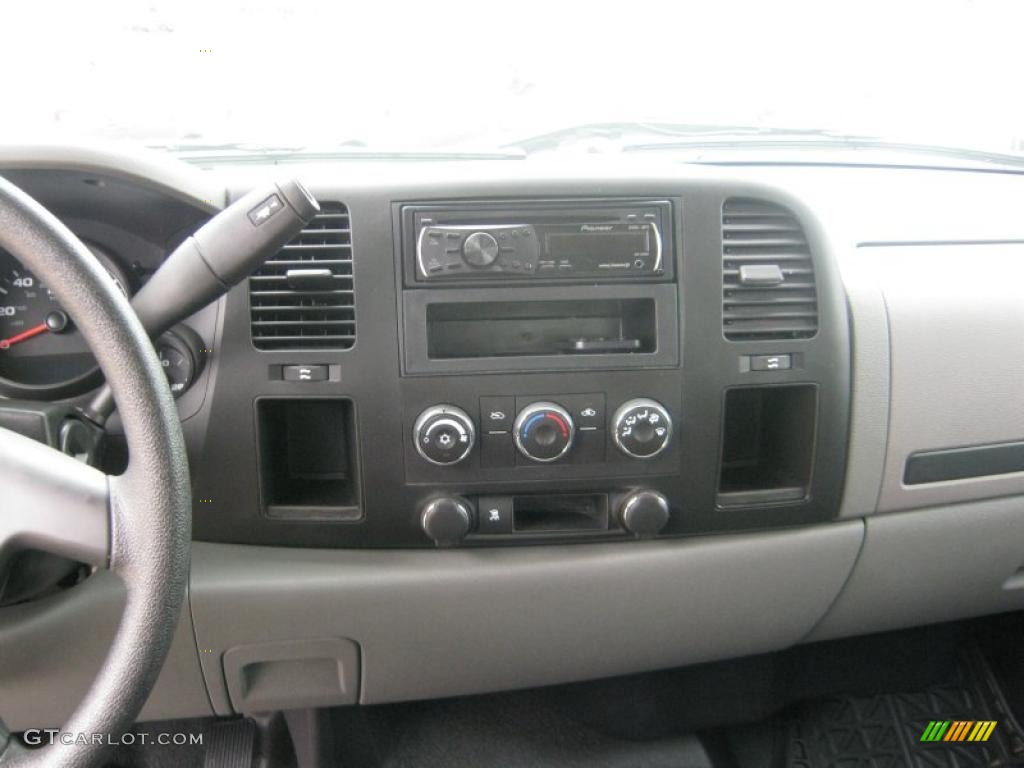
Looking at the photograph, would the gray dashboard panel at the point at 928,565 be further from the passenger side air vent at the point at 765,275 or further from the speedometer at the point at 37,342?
the speedometer at the point at 37,342

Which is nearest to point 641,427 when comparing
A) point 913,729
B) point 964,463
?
point 964,463

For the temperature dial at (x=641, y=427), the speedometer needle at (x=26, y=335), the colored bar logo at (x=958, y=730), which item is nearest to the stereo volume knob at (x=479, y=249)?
the temperature dial at (x=641, y=427)

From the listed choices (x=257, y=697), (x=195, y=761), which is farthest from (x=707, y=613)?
(x=195, y=761)

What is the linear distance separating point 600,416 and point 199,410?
1.92 feet

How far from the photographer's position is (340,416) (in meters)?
1.24

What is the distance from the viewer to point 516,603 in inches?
49.3

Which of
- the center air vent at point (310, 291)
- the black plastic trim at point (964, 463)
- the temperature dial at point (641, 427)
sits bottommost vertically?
the black plastic trim at point (964, 463)

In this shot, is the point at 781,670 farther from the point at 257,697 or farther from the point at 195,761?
the point at 195,761

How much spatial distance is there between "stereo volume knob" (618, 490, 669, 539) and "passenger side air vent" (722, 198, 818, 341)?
27 centimetres

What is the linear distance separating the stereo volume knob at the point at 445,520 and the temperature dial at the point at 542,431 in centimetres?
13

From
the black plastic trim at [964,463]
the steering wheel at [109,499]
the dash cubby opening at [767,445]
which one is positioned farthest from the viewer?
the black plastic trim at [964,463]

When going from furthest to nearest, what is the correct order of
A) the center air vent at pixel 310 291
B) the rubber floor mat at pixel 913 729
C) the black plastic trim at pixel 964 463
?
the rubber floor mat at pixel 913 729, the black plastic trim at pixel 964 463, the center air vent at pixel 310 291

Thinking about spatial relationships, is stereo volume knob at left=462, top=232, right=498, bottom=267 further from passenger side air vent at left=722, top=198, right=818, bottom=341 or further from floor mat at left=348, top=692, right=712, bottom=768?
floor mat at left=348, top=692, right=712, bottom=768

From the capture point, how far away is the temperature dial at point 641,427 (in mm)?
1170
